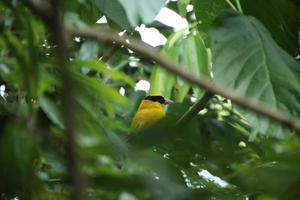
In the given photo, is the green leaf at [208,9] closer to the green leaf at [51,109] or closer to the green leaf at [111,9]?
the green leaf at [111,9]

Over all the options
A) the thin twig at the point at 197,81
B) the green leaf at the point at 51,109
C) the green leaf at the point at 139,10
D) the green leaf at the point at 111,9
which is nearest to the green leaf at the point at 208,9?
the green leaf at the point at 111,9

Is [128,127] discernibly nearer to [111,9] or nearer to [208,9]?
[111,9]

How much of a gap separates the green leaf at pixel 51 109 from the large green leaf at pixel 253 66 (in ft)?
1.19

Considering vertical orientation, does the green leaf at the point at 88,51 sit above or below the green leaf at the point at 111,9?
below

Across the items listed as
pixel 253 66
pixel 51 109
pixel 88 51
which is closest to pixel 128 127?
pixel 51 109

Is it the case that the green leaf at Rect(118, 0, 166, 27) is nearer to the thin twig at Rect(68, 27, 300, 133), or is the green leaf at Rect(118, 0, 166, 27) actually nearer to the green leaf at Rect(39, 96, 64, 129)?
the green leaf at Rect(39, 96, 64, 129)

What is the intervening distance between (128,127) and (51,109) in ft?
0.31

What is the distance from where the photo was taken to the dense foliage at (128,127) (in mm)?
377

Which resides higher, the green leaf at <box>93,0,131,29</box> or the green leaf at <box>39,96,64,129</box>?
the green leaf at <box>93,0,131,29</box>

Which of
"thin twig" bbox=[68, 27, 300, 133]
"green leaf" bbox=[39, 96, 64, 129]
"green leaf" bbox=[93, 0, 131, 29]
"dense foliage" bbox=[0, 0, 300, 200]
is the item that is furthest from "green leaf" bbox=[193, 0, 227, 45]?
"thin twig" bbox=[68, 27, 300, 133]

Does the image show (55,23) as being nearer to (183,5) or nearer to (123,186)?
(123,186)

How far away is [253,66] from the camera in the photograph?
0.99 metres

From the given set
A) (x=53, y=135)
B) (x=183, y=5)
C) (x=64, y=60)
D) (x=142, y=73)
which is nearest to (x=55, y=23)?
(x=64, y=60)

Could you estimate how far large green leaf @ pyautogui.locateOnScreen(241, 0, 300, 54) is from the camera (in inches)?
45.0
